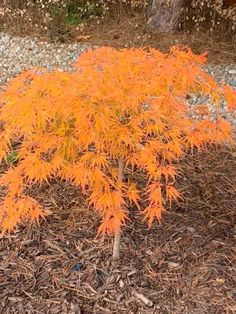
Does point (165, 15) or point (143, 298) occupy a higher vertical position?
point (165, 15)

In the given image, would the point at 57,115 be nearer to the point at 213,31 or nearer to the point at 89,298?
the point at 89,298

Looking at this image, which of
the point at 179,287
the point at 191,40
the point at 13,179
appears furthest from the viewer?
the point at 191,40

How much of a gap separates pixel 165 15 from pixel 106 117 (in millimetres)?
3849

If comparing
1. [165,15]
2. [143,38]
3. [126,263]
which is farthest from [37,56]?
[126,263]

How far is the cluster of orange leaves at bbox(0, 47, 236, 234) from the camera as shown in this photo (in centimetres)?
206

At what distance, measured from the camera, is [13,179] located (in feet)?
7.55

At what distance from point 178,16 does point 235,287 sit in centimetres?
379

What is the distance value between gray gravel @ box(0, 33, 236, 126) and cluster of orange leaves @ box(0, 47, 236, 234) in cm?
266

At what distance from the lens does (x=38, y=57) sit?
5.25 metres

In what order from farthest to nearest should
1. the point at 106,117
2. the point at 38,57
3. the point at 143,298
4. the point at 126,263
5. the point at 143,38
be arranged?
the point at 143,38 < the point at 38,57 < the point at 126,263 < the point at 143,298 < the point at 106,117

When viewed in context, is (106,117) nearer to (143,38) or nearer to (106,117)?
(106,117)

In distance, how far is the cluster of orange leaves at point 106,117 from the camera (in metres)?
2.06

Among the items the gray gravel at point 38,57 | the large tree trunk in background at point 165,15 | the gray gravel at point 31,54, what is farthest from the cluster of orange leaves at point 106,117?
the large tree trunk in background at point 165,15

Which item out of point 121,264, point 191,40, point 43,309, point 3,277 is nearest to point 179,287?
point 121,264
